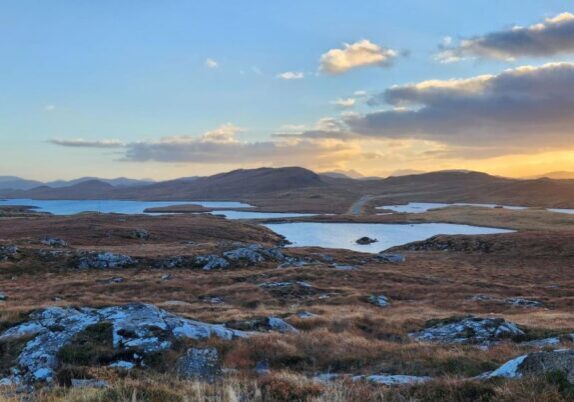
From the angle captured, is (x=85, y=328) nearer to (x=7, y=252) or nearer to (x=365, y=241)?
(x=7, y=252)

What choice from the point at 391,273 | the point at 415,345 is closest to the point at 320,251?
the point at 391,273

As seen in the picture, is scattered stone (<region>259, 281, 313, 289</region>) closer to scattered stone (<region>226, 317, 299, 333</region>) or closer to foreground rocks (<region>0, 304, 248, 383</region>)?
scattered stone (<region>226, 317, 299, 333</region>)

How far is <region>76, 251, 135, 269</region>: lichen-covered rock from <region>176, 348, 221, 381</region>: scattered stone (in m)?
42.5

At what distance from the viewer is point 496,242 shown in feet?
267

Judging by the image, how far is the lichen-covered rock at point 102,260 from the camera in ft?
177

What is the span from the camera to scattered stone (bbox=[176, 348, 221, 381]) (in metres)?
13.6

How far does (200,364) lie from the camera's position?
14.3 meters

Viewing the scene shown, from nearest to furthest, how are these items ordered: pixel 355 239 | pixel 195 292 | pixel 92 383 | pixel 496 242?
pixel 92 383 → pixel 195 292 → pixel 496 242 → pixel 355 239

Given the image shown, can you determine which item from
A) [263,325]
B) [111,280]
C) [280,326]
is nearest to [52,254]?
[111,280]

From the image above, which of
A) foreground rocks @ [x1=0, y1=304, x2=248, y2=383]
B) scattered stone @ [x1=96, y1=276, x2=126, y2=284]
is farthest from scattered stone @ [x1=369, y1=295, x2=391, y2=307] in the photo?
scattered stone @ [x1=96, y1=276, x2=126, y2=284]

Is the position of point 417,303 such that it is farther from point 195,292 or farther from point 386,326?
point 195,292

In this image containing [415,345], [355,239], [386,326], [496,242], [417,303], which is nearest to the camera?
[415,345]

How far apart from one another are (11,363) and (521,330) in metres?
20.1

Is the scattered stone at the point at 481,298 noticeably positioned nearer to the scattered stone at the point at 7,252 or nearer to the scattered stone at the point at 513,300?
the scattered stone at the point at 513,300
